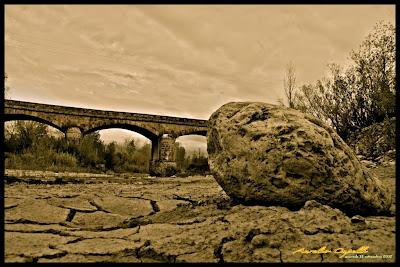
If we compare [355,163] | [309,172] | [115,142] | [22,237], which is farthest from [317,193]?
[115,142]

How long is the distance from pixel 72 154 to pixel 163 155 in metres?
4.99

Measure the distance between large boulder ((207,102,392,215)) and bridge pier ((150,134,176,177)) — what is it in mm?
12394

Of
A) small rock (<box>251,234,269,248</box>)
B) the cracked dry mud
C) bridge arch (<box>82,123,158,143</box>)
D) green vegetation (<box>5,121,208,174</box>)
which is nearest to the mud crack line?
the cracked dry mud

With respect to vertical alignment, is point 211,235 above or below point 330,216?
below

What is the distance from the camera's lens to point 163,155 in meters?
15.9

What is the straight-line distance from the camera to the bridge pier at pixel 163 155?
15430 mm

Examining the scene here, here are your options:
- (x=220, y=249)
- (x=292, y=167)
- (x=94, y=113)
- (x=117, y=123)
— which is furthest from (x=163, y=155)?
(x=220, y=249)

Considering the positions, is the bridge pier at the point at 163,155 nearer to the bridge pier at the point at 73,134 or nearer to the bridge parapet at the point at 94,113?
the bridge parapet at the point at 94,113

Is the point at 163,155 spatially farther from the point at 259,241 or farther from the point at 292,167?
the point at 259,241

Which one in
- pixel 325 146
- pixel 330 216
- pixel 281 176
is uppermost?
pixel 325 146
